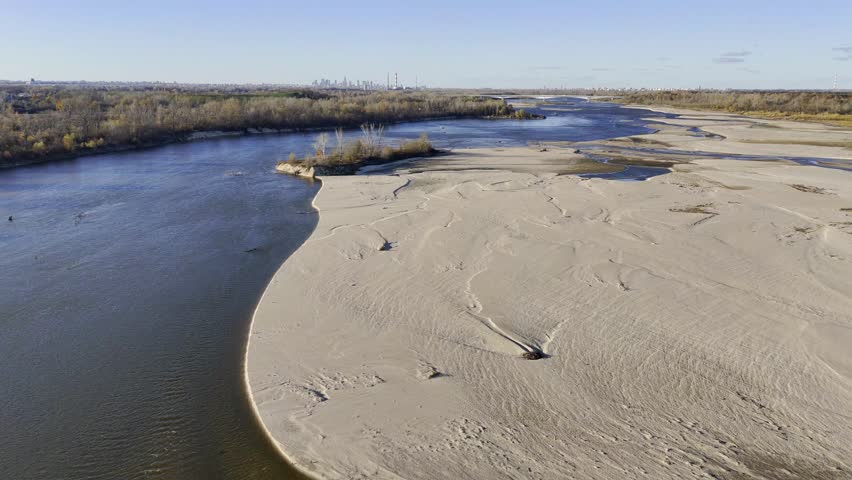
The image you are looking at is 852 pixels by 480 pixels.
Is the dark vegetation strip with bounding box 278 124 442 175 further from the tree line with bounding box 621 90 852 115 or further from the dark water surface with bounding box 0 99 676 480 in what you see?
the tree line with bounding box 621 90 852 115

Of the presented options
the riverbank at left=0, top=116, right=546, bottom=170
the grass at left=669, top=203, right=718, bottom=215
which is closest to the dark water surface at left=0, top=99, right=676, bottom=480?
the riverbank at left=0, top=116, right=546, bottom=170

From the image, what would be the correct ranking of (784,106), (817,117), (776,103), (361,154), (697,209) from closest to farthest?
(697,209) < (361,154) < (817,117) < (784,106) < (776,103)

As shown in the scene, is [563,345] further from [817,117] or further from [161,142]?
[817,117]

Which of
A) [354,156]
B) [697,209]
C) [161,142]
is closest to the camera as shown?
[697,209]

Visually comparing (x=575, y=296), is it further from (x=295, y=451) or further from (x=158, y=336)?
(x=158, y=336)

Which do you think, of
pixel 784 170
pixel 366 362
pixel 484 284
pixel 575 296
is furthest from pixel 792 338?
pixel 784 170

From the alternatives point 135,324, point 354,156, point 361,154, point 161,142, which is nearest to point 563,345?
point 135,324
